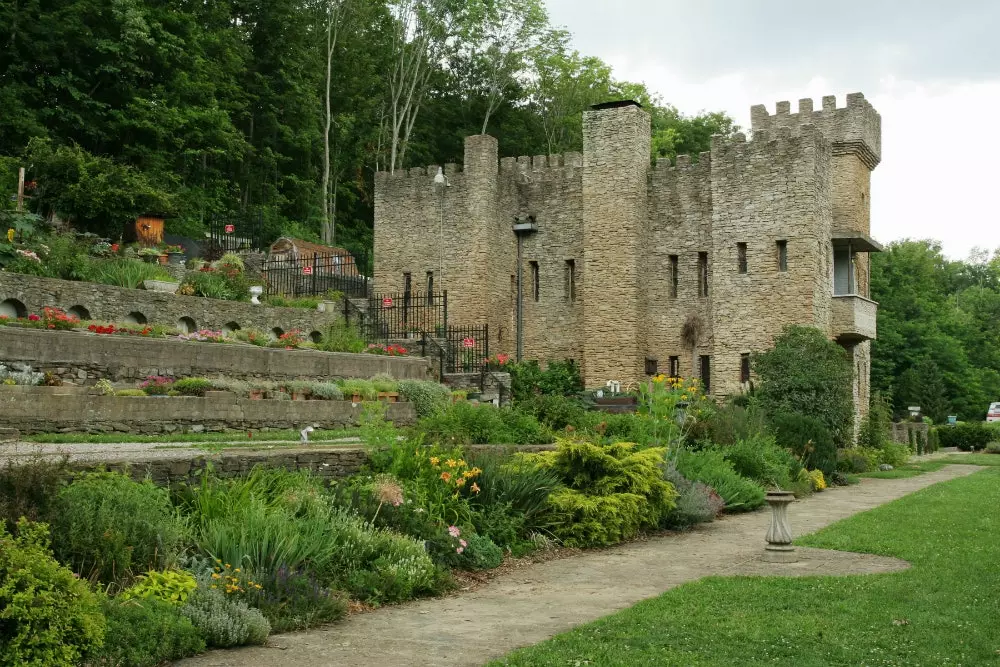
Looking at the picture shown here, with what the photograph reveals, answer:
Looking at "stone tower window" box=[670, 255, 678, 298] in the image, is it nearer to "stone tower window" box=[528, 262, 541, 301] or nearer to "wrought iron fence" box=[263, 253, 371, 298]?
"stone tower window" box=[528, 262, 541, 301]

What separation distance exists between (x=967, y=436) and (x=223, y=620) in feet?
136

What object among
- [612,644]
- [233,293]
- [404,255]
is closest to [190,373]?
[233,293]

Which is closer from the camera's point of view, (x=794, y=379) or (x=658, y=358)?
(x=794, y=379)

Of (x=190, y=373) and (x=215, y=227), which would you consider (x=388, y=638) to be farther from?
(x=215, y=227)

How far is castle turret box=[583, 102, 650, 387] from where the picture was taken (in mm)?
30047

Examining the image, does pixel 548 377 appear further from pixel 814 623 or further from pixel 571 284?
pixel 814 623

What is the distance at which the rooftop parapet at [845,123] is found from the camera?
101ft

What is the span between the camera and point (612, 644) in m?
6.82

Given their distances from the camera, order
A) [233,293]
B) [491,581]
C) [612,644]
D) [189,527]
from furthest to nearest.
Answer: [233,293] → [491,581] → [189,527] → [612,644]

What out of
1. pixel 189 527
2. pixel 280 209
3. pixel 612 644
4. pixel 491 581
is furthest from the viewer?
pixel 280 209

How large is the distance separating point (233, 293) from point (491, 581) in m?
16.0

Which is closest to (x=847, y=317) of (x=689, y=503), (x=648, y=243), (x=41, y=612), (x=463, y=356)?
(x=648, y=243)

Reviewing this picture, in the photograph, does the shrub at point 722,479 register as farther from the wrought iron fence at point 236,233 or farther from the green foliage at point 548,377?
the wrought iron fence at point 236,233

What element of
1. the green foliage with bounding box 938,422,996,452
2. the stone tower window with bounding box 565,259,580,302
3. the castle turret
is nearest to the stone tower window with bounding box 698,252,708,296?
the castle turret
